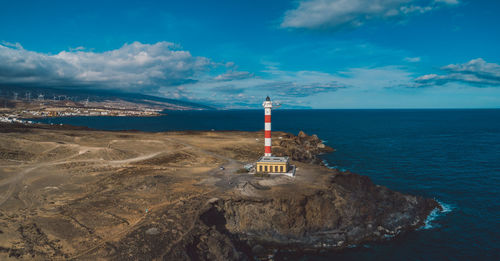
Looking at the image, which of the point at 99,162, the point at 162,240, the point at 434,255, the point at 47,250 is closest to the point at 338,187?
the point at 434,255

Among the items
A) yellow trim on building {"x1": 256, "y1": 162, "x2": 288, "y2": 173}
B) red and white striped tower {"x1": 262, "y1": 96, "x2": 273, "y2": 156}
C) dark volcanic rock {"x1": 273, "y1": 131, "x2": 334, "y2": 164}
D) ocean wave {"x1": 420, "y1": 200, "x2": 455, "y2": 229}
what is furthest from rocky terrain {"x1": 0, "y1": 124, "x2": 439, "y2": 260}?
dark volcanic rock {"x1": 273, "y1": 131, "x2": 334, "y2": 164}

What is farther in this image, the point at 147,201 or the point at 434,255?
the point at 147,201

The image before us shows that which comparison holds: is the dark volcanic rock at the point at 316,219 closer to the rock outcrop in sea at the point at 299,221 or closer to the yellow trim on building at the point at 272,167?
the rock outcrop in sea at the point at 299,221

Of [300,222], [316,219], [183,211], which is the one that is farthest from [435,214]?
[183,211]

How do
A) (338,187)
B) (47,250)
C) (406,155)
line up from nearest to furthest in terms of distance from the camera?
(47,250) < (338,187) < (406,155)

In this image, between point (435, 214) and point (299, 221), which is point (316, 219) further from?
point (435, 214)

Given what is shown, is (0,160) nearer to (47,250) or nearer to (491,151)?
(47,250)
